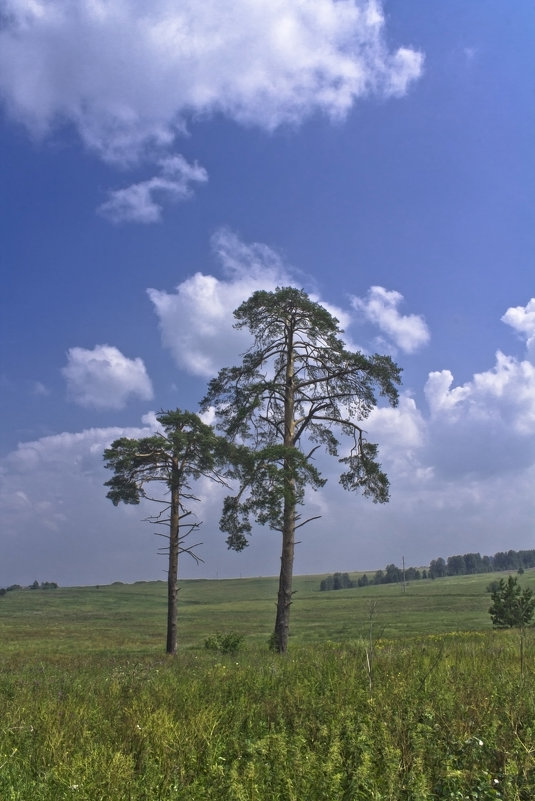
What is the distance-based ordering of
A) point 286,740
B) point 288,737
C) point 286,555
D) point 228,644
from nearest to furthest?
point 286,740 < point 288,737 < point 286,555 < point 228,644

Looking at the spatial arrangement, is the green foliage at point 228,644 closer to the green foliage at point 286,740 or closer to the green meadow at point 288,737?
the green meadow at point 288,737

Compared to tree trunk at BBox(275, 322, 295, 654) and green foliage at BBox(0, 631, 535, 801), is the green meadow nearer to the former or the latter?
green foliage at BBox(0, 631, 535, 801)

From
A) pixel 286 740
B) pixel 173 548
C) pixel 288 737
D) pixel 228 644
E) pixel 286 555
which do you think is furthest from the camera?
pixel 173 548

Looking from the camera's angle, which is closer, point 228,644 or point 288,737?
point 288,737

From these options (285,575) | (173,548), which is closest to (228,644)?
(173,548)

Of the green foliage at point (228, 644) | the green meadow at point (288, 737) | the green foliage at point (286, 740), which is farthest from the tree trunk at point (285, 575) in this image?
the green foliage at point (286, 740)

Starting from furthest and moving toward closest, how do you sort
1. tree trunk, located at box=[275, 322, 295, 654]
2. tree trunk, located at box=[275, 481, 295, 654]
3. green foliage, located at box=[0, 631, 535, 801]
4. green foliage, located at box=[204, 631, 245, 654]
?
green foliage, located at box=[204, 631, 245, 654]
tree trunk, located at box=[275, 481, 295, 654]
tree trunk, located at box=[275, 322, 295, 654]
green foliage, located at box=[0, 631, 535, 801]

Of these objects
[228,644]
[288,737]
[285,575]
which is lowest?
[228,644]

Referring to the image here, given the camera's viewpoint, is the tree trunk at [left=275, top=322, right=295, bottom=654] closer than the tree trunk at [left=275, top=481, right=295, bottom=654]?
Yes

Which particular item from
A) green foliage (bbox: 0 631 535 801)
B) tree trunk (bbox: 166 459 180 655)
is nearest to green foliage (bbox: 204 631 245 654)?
tree trunk (bbox: 166 459 180 655)

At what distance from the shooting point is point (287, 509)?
17.6m

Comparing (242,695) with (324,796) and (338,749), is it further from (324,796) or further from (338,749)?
(324,796)

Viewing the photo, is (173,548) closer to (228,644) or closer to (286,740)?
(228,644)

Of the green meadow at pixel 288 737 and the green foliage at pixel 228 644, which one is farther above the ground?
the green meadow at pixel 288 737
